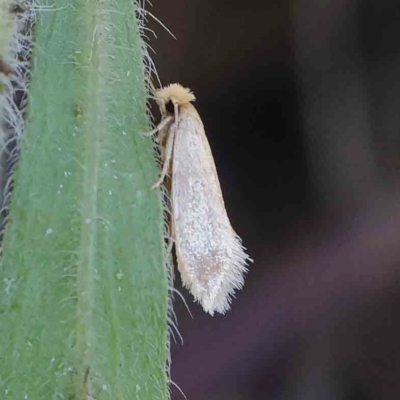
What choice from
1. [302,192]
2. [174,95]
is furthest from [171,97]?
[302,192]

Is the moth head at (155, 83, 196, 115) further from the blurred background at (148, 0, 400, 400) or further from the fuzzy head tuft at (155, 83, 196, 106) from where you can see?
the blurred background at (148, 0, 400, 400)

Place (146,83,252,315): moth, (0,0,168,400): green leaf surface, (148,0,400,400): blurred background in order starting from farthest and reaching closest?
(148,0,400,400): blurred background < (146,83,252,315): moth < (0,0,168,400): green leaf surface

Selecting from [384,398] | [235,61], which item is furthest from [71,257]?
[384,398]

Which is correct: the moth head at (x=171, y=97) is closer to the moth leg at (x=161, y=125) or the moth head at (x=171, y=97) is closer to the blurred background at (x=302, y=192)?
the moth leg at (x=161, y=125)

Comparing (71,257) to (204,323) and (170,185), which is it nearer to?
(170,185)

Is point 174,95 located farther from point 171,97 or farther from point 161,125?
point 161,125

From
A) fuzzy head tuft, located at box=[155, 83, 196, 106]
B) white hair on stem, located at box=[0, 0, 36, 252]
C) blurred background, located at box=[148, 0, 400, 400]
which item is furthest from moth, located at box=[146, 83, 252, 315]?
blurred background, located at box=[148, 0, 400, 400]
